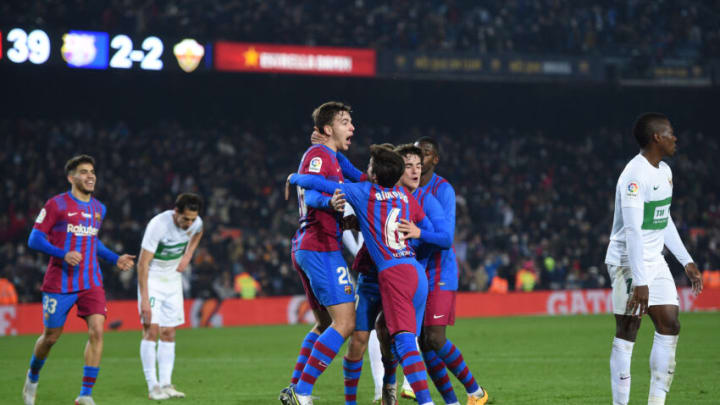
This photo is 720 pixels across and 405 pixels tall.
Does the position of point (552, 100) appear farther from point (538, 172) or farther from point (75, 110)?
point (75, 110)

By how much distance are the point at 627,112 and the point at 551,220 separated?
7837 millimetres

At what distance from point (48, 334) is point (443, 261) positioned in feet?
12.3

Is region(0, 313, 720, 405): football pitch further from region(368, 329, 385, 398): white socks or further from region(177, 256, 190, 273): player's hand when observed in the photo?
region(177, 256, 190, 273): player's hand

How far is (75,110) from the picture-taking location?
95.4ft

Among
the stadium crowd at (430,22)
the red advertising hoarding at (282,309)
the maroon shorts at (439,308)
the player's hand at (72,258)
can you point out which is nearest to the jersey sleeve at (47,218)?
the player's hand at (72,258)

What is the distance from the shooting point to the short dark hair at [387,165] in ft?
22.4

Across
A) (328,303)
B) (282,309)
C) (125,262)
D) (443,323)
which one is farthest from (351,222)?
(282,309)

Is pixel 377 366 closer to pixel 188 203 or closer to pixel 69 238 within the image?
pixel 188 203

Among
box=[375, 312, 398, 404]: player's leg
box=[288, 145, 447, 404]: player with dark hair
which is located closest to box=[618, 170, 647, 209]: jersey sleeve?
box=[288, 145, 447, 404]: player with dark hair

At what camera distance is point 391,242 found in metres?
6.84

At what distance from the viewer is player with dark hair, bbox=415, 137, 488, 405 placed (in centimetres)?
733

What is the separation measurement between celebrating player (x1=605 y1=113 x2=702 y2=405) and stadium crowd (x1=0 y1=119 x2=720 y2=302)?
15899mm

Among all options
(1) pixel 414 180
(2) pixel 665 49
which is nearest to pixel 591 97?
(2) pixel 665 49

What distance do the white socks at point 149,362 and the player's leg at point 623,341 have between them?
4784mm
